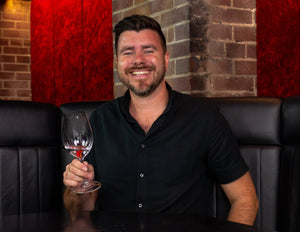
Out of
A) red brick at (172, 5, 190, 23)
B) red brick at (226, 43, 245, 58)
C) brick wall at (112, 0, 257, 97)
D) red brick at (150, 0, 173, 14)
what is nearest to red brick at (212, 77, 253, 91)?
brick wall at (112, 0, 257, 97)

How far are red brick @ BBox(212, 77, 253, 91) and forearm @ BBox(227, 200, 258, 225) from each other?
838mm

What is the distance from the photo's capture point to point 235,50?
7.27 feet

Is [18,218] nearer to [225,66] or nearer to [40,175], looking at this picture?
[40,175]

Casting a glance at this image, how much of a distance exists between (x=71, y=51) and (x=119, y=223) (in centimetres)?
293

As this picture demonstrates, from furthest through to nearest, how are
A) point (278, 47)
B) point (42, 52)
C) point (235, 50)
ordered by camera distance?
point (42, 52), point (278, 47), point (235, 50)

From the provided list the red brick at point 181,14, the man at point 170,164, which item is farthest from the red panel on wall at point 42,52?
the man at point 170,164

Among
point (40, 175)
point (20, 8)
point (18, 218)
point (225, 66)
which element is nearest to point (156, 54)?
point (225, 66)

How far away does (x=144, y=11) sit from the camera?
7.87 ft

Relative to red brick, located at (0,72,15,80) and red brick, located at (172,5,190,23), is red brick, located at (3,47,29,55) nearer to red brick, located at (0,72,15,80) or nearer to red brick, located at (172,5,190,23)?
red brick, located at (0,72,15,80)

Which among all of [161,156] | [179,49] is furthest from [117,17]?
[161,156]

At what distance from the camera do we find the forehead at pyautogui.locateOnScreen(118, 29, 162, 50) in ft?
5.51

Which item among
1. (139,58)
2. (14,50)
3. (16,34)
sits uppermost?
(16,34)

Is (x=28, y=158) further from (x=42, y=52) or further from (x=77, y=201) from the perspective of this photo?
(x=42, y=52)

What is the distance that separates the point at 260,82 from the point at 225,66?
340mm
